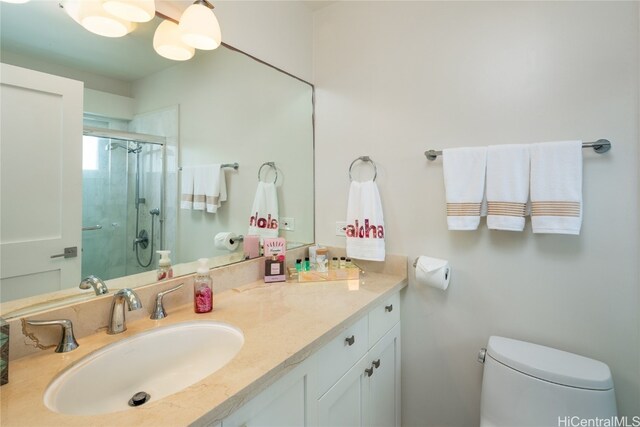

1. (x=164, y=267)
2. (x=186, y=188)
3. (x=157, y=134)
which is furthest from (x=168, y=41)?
(x=164, y=267)

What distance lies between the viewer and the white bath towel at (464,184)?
133cm

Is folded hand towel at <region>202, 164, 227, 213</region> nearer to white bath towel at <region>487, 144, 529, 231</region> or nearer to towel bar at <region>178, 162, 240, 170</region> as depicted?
towel bar at <region>178, 162, 240, 170</region>

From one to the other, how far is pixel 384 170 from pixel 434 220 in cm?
39

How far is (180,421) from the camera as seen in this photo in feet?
1.89

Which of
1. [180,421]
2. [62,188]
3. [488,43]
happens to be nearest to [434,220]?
[488,43]

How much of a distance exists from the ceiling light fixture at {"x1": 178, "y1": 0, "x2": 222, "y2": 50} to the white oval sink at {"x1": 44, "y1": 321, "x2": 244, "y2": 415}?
42.1 inches

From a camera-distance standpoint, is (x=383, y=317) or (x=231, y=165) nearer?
(x=383, y=317)

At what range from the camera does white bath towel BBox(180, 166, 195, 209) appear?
4.31 feet

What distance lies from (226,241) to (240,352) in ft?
2.54

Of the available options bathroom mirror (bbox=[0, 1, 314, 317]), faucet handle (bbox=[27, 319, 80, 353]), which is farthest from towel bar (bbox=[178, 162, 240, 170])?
faucet handle (bbox=[27, 319, 80, 353])

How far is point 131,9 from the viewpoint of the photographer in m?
0.97

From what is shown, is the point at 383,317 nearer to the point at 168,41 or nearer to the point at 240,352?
the point at 240,352

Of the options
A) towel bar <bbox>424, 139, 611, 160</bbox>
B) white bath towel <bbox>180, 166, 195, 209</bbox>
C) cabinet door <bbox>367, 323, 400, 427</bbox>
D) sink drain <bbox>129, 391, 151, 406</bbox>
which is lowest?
cabinet door <bbox>367, 323, 400, 427</bbox>

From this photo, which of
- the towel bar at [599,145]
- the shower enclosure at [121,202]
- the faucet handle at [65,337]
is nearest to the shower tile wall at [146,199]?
the shower enclosure at [121,202]
